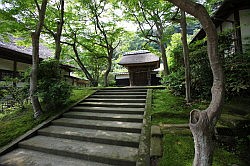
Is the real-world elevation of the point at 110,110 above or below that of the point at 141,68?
below

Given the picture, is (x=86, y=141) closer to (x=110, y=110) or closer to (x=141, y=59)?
(x=110, y=110)

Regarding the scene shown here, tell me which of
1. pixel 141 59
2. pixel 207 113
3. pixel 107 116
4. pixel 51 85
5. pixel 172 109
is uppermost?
pixel 141 59

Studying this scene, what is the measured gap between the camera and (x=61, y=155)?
3.35 meters

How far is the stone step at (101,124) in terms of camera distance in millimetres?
3946

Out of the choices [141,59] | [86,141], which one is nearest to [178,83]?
[86,141]

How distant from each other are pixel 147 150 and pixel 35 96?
14.3 ft

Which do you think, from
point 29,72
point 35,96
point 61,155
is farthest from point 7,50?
point 61,155

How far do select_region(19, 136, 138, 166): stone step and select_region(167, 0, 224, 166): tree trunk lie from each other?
4.84 feet

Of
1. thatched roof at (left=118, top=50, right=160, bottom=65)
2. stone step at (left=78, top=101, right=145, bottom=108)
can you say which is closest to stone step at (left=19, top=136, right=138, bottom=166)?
stone step at (left=78, top=101, right=145, bottom=108)

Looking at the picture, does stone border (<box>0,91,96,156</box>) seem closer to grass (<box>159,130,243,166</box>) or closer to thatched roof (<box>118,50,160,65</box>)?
grass (<box>159,130,243,166</box>)

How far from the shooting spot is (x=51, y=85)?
5234mm

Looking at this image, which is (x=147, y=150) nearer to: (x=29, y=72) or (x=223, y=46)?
(x=223, y=46)

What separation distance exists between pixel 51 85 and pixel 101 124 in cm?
250

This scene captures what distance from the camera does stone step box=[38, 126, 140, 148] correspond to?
3.43 metres
